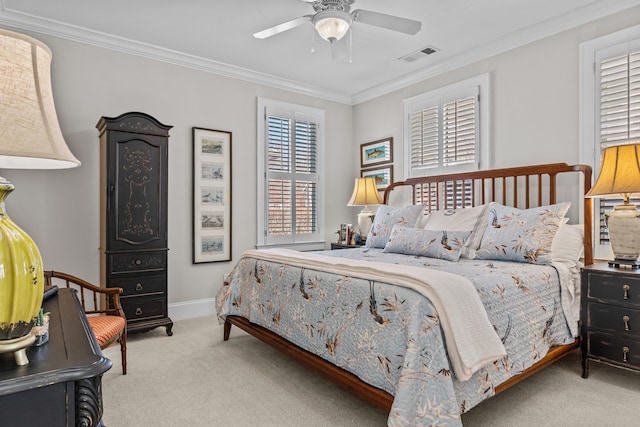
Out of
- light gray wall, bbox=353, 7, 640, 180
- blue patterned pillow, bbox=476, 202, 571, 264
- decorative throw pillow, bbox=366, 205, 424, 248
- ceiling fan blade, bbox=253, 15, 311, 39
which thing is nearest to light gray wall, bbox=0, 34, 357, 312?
decorative throw pillow, bbox=366, 205, 424, 248

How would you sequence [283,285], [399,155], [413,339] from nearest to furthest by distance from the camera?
[413,339] < [283,285] < [399,155]

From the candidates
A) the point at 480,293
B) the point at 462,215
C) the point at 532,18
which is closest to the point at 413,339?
the point at 480,293

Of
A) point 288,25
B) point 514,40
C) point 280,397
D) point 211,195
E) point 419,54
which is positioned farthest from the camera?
point 211,195

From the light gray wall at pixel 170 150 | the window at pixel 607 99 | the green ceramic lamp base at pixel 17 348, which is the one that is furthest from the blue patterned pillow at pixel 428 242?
the green ceramic lamp base at pixel 17 348

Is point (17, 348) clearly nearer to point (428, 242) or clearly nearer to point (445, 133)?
point (428, 242)

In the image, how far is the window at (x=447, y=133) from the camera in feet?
12.8

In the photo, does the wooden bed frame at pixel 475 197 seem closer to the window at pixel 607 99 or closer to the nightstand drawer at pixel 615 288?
the window at pixel 607 99

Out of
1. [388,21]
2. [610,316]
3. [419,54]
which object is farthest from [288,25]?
[610,316]

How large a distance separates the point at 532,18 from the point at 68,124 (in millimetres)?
4104

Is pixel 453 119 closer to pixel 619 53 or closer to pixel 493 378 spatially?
pixel 619 53

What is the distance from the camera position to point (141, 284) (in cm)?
351

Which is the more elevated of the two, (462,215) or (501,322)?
(462,215)

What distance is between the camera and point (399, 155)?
4773 mm

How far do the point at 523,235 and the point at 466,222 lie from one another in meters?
0.58
